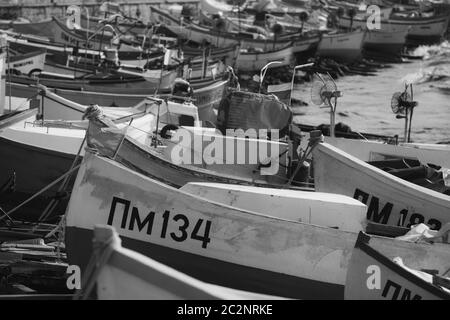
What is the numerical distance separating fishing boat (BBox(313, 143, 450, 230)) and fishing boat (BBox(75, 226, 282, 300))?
219 inches

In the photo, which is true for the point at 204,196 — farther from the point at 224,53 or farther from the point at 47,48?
the point at 224,53

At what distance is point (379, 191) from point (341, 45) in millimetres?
30379

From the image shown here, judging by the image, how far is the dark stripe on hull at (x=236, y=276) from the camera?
10.8m

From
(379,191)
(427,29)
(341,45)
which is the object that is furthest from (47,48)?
(427,29)

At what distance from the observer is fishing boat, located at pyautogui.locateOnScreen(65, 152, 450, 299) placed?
1060 centimetres

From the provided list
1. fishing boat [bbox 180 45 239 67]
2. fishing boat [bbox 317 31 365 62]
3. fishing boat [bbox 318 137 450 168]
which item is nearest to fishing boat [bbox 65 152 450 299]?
fishing boat [bbox 318 137 450 168]

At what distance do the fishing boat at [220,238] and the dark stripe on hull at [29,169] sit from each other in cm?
444

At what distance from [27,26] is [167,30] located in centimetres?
828

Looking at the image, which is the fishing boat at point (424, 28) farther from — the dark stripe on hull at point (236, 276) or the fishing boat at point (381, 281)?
the fishing boat at point (381, 281)

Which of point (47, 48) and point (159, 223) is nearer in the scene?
point (159, 223)

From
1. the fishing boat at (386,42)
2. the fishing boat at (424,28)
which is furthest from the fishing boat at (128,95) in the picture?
the fishing boat at (424,28)

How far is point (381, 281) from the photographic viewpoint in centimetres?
926
